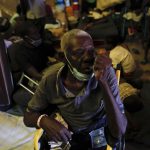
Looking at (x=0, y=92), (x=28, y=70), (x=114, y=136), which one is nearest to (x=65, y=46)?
Answer: (x=114, y=136)

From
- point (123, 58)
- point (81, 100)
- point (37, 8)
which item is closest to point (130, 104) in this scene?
point (123, 58)

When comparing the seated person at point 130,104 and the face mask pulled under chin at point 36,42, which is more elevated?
the face mask pulled under chin at point 36,42

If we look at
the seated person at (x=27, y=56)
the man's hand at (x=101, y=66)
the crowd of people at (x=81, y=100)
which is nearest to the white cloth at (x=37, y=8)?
the seated person at (x=27, y=56)

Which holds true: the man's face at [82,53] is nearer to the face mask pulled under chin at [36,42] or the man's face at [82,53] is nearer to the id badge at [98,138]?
the id badge at [98,138]

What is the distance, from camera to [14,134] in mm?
2432

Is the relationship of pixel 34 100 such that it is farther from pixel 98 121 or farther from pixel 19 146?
pixel 19 146

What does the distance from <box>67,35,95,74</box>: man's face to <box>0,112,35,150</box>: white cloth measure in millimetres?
1169

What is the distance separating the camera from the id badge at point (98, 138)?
4.82ft

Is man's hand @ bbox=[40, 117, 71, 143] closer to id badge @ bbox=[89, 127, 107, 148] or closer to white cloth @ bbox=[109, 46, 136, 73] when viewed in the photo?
id badge @ bbox=[89, 127, 107, 148]

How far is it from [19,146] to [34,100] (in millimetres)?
938

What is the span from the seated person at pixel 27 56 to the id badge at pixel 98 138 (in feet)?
3.50

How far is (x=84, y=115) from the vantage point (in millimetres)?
1419

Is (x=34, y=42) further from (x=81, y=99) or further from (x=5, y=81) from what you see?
(x=81, y=99)

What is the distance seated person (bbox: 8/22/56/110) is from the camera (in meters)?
2.50
